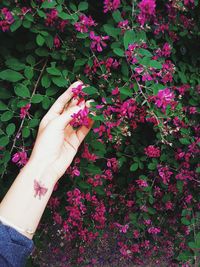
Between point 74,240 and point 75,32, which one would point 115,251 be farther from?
point 75,32

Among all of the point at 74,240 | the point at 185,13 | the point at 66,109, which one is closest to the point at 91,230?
the point at 74,240

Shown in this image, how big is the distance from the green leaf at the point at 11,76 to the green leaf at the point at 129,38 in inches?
15.2

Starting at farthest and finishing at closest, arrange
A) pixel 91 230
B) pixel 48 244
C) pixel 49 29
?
pixel 48 244 → pixel 91 230 → pixel 49 29

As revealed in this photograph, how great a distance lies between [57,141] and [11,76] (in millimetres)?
425

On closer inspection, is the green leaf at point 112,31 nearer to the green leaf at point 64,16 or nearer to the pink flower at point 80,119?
the green leaf at point 64,16

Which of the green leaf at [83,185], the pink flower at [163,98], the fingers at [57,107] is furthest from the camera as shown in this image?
the green leaf at [83,185]

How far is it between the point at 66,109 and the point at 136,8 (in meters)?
0.52

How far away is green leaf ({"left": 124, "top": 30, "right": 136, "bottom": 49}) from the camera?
1454mm

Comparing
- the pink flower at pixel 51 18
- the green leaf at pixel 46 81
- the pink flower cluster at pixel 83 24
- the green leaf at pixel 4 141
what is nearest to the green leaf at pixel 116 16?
the pink flower cluster at pixel 83 24

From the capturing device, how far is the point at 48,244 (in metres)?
2.72

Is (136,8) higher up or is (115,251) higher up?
(136,8)

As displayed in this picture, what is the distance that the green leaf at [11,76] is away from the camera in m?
1.50

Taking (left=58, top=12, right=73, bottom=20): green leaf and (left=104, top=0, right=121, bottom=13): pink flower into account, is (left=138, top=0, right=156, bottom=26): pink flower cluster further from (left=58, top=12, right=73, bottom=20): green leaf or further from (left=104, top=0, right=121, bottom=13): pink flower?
(left=58, top=12, right=73, bottom=20): green leaf

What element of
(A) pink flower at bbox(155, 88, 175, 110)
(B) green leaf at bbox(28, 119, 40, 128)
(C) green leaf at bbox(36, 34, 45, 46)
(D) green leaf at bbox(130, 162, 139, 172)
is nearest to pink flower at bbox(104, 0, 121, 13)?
(C) green leaf at bbox(36, 34, 45, 46)
